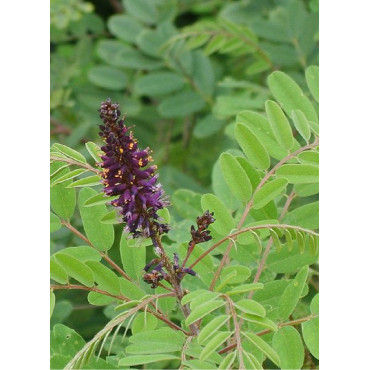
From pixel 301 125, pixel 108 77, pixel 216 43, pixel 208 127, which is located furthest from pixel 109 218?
pixel 108 77

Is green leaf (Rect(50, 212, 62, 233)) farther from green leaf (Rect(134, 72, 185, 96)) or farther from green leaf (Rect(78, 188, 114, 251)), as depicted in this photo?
green leaf (Rect(134, 72, 185, 96))

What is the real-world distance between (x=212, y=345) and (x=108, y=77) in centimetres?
103

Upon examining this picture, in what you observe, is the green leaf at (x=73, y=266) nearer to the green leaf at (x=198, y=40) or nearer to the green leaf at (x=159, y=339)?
the green leaf at (x=159, y=339)

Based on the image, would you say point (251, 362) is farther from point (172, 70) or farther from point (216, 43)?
point (172, 70)

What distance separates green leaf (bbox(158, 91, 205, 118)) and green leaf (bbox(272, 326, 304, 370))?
0.82 meters

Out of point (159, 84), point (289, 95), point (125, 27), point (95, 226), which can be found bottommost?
point (95, 226)

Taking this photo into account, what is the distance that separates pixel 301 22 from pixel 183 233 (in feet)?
2.20

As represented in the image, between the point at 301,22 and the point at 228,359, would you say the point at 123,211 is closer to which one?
the point at 228,359

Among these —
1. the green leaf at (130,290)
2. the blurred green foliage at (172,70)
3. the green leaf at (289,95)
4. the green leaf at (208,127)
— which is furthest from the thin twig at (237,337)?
the green leaf at (208,127)

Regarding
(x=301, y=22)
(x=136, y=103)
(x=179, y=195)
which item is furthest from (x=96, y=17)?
(x=179, y=195)

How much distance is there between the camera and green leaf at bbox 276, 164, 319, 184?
2.33 feet

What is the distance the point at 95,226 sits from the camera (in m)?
0.73

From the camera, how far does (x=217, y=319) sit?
1.96ft

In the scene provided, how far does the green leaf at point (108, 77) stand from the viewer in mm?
1488
